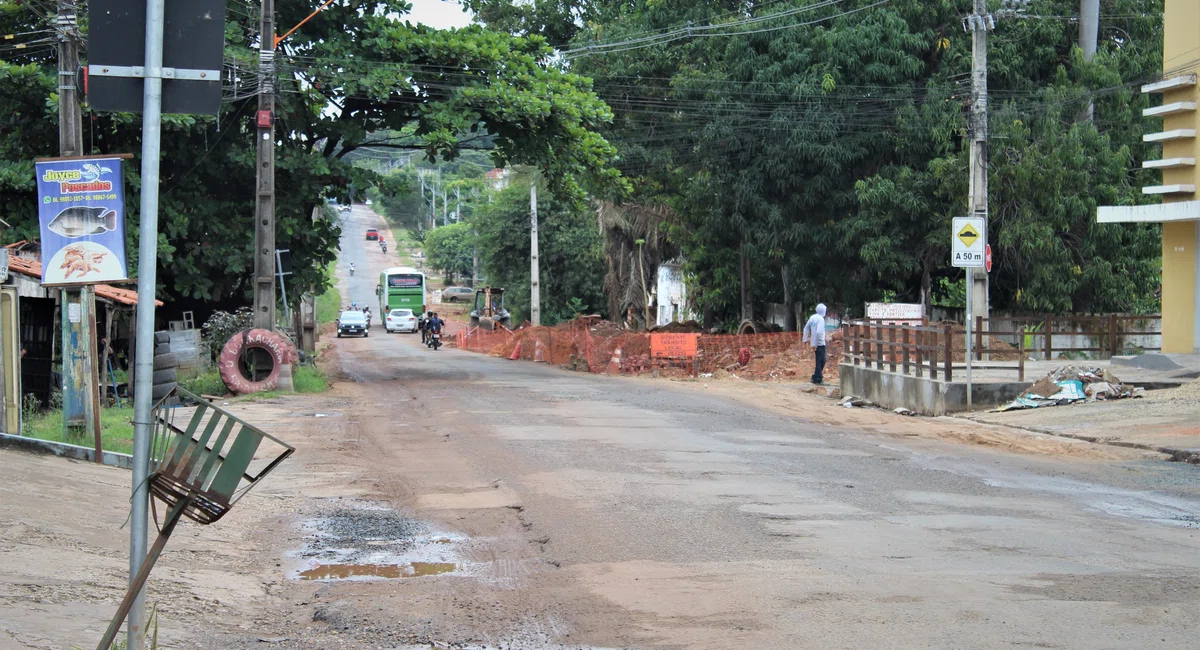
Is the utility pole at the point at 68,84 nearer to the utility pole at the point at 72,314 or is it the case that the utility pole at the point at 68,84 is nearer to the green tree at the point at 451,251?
the utility pole at the point at 72,314

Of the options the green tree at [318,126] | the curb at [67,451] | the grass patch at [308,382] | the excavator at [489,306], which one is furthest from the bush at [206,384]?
the excavator at [489,306]

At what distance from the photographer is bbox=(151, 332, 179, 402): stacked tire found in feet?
69.3

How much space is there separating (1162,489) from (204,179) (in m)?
23.5

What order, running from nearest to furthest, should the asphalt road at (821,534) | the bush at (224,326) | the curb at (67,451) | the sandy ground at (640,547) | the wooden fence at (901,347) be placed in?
the sandy ground at (640,547)
the asphalt road at (821,534)
the curb at (67,451)
the wooden fence at (901,347)
the bush at (224,326)

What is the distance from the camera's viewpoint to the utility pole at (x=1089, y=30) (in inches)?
1230

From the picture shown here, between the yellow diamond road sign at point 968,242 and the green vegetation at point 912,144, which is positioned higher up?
the green vegetation at point 912,144

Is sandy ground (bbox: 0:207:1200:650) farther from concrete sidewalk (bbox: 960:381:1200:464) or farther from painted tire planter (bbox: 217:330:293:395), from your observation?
painted tire planter (bbox: 217:330:293:395)

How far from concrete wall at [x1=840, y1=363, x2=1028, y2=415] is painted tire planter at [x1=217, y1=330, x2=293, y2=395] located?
1165 centimetres

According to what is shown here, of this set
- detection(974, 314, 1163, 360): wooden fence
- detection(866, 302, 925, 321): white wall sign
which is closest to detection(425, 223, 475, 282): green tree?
detection(866, 302, 925, 321): white wall sign

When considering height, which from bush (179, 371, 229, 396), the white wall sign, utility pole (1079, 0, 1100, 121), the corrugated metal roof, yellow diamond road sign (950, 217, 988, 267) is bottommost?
bush (179, 371, 229, 396)

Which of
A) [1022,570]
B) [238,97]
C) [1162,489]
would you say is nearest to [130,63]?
[1022,570]

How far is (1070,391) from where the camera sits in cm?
1903

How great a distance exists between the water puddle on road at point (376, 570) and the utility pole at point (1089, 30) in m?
27.7

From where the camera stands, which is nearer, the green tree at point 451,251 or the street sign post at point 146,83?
the street sign post at point 146,83
